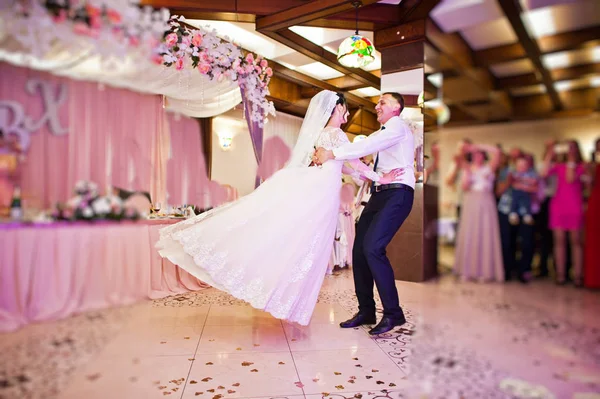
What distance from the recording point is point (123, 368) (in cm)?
88

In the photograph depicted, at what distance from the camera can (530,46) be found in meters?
0.41

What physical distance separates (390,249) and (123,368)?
381cm

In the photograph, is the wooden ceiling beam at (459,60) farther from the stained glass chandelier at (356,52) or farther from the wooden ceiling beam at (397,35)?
the wooden ceiling beam at (397,35)

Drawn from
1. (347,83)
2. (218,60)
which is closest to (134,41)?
(218,60)

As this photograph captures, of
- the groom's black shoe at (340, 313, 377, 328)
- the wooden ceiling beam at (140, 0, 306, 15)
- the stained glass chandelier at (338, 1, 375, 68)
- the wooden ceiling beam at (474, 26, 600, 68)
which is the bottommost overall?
the groom's black shoe at (340, 313, 377, 328)

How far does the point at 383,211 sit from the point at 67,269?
5.81ft

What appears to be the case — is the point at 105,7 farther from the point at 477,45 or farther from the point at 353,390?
the point at 353,390

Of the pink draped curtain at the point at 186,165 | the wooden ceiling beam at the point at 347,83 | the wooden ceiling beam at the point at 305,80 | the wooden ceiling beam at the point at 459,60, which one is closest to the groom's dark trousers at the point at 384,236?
the pink draped curtain at the point at 186,165

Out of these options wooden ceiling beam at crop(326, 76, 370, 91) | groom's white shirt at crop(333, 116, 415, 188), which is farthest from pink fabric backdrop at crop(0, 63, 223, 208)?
wooden ceiling beam at crop(326, 76, 370, 91)

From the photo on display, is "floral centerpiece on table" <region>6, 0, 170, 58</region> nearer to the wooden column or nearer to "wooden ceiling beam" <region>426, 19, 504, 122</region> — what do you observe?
"wooden ceiling beam" <region>426, 19, 504, 122</region>

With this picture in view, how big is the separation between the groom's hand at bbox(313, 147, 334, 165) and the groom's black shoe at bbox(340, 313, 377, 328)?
3.42 ft

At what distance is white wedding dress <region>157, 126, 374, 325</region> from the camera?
2037 mm

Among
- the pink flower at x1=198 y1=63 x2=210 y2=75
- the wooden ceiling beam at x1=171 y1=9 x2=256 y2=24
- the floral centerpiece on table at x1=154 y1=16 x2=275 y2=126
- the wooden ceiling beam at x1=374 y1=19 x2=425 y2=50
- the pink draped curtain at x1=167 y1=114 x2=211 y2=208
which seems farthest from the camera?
the wooden ceiling beam at x1=374 y1=19 x2=425 y2=50

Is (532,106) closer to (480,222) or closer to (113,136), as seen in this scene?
(480,222)
